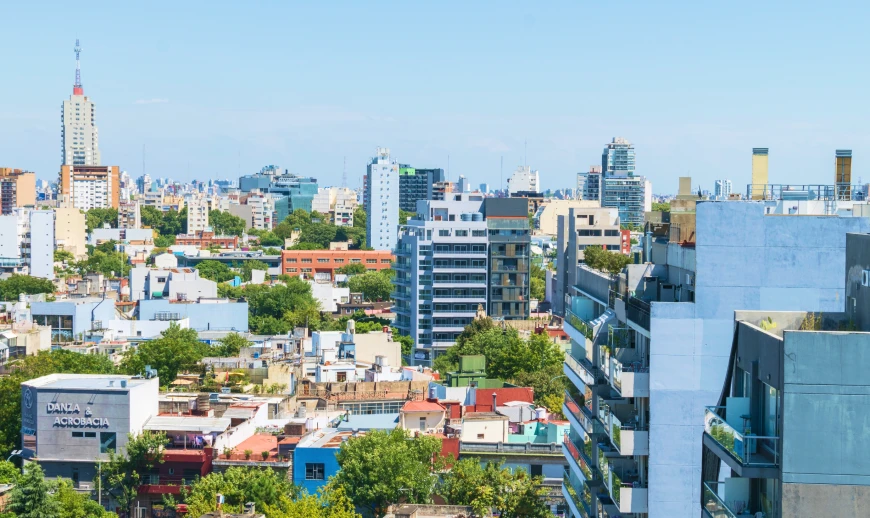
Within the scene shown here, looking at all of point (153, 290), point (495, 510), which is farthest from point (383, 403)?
point (153, 290)

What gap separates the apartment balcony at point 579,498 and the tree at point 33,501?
60.3 feet

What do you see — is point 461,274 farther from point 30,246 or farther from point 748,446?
point 30,246

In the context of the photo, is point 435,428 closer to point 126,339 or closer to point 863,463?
point 863,463

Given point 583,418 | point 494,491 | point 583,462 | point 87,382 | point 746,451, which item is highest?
point 746,451

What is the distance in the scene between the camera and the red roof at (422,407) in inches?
1925

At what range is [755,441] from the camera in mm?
15297

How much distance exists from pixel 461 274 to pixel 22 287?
60.0 meters

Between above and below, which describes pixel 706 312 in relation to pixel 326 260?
above

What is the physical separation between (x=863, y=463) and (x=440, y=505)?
23.4 meters

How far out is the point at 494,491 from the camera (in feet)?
124

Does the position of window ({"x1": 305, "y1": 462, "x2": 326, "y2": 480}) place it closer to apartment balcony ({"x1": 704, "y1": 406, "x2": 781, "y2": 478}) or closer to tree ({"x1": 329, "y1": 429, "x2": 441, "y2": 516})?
tree ({"x1": 329, "y1": 429, "x2": 441, "y2": 516})

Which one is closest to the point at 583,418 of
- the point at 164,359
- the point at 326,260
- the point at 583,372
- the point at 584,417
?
the point at 584,417

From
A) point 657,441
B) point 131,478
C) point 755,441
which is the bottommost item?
point 131,478

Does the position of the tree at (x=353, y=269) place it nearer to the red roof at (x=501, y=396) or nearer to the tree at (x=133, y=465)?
the red roof at (x=501, y=396)
